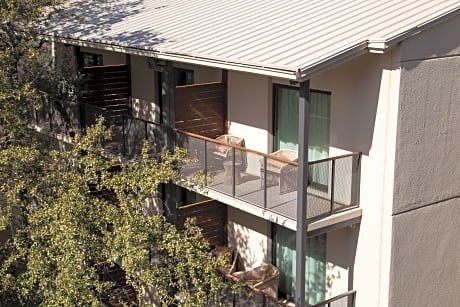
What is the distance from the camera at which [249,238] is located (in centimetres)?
1512

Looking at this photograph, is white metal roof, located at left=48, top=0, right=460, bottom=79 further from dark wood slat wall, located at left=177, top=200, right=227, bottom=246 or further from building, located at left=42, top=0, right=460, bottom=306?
dark wood slat wall, located at left=177, top=200, right=227, bottom=246

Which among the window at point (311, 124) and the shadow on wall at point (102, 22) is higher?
the shadow on wall at point (102, 22)

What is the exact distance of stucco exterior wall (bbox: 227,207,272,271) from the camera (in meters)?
14.6

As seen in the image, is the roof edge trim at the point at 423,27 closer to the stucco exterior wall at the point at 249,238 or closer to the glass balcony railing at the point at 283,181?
the glass balcony railing at the point at 283,181

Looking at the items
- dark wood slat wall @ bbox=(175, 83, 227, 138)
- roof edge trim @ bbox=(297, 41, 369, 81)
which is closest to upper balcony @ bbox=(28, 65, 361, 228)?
dark wood slat wall @ bbox=(175, 83, 227, 138)

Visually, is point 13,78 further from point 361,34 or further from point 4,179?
point 361,34

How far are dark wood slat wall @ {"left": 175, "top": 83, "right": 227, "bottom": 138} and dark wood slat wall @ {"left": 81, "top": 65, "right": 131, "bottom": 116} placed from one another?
4073 millimetres

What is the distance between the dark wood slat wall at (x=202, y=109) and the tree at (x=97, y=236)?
9.30ft

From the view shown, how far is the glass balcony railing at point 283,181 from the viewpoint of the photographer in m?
11.6

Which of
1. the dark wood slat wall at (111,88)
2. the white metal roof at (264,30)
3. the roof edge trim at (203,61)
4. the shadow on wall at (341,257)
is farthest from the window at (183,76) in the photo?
the shadow on wall at (341,257)

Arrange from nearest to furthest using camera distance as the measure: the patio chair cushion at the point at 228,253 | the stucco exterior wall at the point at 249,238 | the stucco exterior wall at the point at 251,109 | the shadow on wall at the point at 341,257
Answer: the shadow on wall at the point at 341,257 → the stucco exterior wall at the point at 251,109 → the stucco exterior wall at the point at 249,238 → the patio chair cushion at the point at 228,253

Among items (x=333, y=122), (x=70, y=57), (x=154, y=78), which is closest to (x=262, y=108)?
(x=333, y=122)

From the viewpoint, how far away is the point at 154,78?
59.0 ft

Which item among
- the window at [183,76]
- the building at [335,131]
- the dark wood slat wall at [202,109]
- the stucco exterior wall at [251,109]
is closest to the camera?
the building at [335,131]
